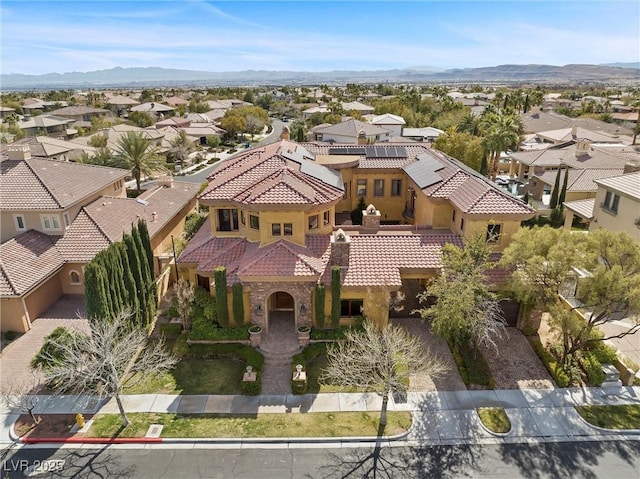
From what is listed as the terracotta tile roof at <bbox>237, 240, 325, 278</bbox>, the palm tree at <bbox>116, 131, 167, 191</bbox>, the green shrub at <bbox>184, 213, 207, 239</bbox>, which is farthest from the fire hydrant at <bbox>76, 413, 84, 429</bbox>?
the palm tree at <bbox>116, 131, 167, 191</bbox>

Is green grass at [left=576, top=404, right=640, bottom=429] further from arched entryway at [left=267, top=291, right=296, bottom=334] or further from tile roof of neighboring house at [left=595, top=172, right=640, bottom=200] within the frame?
tile roof of neighboring house at [left=595, top=172, right=640, bottom=200]

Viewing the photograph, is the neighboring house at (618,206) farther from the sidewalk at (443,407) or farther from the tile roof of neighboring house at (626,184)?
the sidewalk at (443,407)

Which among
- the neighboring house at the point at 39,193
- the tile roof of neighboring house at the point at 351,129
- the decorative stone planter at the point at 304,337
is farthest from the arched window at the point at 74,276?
the tile roof of neighboring house at the point at 351,129

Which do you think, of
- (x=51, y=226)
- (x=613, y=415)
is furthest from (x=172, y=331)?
(x=613, y=415)

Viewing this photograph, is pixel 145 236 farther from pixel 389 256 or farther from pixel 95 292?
pixel 389 256

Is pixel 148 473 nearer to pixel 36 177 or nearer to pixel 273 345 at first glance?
pixel 273 345

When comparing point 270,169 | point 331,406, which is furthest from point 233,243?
point 331,406
